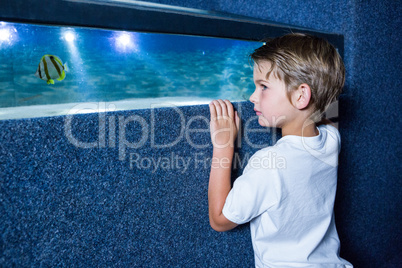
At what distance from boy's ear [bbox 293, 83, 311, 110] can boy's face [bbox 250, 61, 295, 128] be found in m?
0.02

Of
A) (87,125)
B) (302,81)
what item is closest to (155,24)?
(87,125)

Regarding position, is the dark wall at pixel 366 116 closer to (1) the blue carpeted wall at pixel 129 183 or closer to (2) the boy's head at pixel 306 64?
(1) the blue carpeted wall at pixel 129 183

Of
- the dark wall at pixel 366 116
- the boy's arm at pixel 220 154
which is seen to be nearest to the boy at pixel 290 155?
the boy's arm at pixel 220 154

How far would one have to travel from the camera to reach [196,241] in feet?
2.41

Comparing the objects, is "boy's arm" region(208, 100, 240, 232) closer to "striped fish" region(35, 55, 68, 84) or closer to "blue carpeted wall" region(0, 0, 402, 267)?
"blue carpeted wall" region(0, 0, 402, 267)

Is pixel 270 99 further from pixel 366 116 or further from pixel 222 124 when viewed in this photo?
pixel 366 116

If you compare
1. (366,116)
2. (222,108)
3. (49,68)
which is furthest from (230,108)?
(366,116)

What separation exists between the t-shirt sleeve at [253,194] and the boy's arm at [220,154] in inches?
1.8

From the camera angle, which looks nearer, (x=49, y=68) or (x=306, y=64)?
(x=306, y=64)

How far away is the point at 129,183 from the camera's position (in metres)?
0.62

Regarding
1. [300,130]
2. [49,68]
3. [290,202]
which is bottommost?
[290,202]

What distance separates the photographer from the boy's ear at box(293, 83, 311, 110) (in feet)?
2.28

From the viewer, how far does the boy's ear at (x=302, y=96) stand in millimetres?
696

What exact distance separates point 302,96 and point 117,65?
0.70 metres
